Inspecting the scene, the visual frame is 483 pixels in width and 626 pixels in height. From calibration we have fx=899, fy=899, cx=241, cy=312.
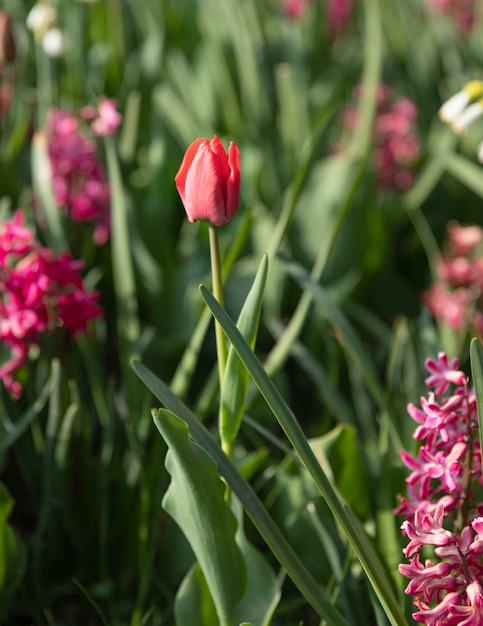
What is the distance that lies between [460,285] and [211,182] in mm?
831

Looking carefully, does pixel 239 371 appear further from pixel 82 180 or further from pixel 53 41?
pixel 53 41

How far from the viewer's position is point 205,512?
72 cm

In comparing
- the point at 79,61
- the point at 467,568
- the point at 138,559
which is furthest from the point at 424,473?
the point at 79,61

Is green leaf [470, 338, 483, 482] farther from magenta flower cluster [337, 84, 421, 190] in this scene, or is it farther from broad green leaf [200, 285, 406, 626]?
magenta flower cluster [337, 84, 421, 190]

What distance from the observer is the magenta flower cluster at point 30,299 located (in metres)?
0.96

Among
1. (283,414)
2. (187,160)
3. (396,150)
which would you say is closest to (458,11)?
(396,150)

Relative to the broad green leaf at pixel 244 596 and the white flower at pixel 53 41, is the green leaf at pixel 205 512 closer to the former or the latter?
the broad green leaf at pixel 244 596

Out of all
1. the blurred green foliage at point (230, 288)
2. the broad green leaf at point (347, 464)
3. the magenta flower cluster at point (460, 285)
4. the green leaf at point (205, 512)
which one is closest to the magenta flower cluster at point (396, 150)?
the blurred green foliage at point (230, 288)

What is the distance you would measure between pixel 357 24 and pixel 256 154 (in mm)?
1392

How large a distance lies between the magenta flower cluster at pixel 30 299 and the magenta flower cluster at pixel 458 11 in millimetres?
2022

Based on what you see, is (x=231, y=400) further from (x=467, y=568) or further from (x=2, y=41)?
(x=2, y=41)

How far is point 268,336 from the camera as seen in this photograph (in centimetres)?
150

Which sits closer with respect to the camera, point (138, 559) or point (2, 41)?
point (138, 559)

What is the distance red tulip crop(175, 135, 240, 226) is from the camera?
688mm
